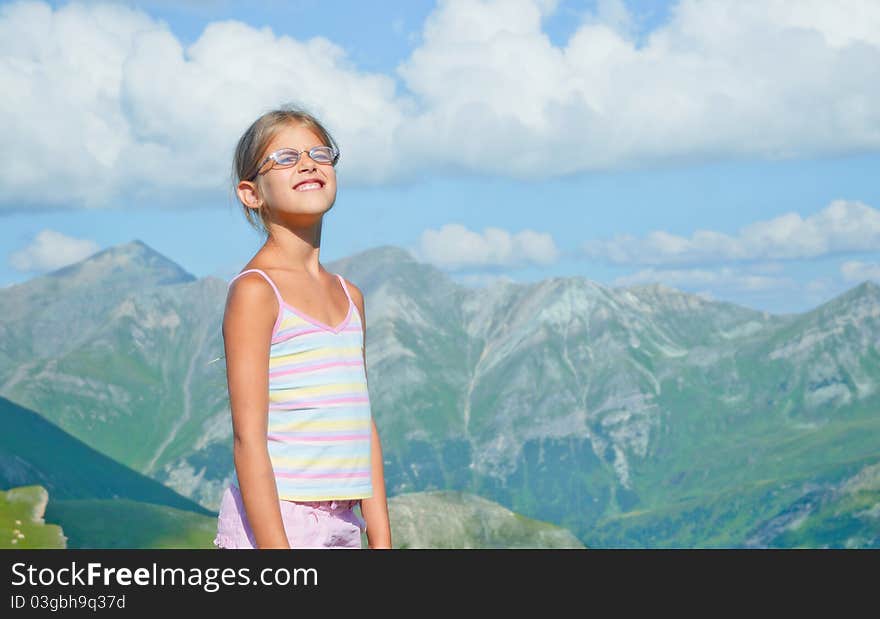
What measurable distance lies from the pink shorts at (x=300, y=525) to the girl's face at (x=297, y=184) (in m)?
1.95

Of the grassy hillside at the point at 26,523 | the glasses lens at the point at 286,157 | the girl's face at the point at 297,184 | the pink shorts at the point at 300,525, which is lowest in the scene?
the pink shorts at the point at 300,525

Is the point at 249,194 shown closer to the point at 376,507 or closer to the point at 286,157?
the point at 286,157

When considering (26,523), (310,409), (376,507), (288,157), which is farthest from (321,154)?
(26,523)

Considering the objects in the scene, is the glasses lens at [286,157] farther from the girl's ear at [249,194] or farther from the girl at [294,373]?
the girl's ear at [249,194]

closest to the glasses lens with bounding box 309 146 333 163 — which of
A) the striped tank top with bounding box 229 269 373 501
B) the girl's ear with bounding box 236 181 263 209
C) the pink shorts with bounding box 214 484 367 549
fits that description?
the girl's ear with bounding box 236 181 263 209

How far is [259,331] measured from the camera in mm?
7500

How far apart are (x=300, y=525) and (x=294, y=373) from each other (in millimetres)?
1003

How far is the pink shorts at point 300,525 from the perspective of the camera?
7621 mm

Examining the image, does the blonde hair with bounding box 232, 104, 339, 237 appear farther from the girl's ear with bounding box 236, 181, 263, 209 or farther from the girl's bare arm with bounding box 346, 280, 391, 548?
the girl's bare arm with bounding box 346, 280, 391, 548

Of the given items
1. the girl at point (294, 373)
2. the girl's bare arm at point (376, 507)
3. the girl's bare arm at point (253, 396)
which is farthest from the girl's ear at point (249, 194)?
the girl's bare arm at point (376, 507)

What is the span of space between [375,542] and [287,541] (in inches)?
42.6
